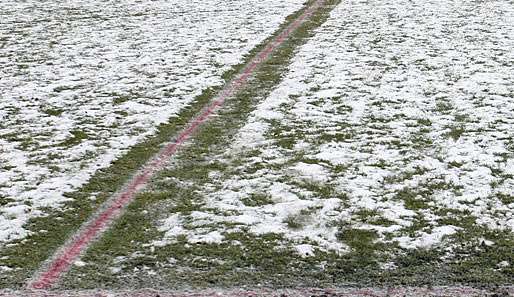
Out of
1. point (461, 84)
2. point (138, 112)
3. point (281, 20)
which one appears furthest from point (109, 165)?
point (281, 20)

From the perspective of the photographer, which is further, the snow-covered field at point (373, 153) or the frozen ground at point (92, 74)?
the frozen ground at point (92, 74)

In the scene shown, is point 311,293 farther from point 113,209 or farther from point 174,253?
point 113,209

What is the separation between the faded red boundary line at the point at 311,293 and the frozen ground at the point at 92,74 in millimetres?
1617

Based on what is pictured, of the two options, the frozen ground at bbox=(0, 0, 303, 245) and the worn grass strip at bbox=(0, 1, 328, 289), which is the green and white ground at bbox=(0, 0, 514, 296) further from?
the frozen ground at bbox=(0, 0, 303, 245)

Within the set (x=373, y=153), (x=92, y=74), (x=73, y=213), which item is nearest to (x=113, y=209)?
(x=73, y=213)

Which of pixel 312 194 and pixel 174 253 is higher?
pixel 174 253

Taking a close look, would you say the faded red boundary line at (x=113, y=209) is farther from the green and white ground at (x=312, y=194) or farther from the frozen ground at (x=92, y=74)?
the frozen ground at (x=92, y=74)

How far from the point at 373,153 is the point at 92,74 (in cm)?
821

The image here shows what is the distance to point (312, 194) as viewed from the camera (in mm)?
9297

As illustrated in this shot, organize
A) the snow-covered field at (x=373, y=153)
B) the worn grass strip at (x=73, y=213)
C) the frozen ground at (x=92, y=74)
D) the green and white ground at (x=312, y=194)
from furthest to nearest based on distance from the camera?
the frozen ground at (x=92, y=74) < the snow-covered field at (x=373, y=153) < the worn grass strip at (x=73, y=213) < the green and white ground at (x=312, y=194)

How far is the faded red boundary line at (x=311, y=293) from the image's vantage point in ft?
22.4

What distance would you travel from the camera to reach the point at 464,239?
26.0 feet

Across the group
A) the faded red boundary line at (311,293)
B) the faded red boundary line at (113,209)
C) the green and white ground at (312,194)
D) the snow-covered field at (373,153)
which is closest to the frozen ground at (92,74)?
the green and white ground at (312,194)

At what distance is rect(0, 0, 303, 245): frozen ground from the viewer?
10367 millimetres
